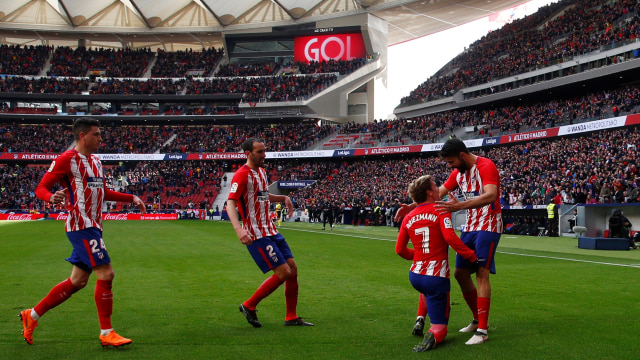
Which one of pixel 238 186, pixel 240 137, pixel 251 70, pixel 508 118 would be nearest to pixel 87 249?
pixel 238 186

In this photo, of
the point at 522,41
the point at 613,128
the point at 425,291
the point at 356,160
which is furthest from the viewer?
the point at 356,160

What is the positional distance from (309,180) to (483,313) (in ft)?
182

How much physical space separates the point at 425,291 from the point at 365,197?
140 feet

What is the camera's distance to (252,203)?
23.3 ft

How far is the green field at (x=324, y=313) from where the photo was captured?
223 inches

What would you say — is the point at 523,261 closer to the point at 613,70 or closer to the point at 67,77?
the point at 613,70

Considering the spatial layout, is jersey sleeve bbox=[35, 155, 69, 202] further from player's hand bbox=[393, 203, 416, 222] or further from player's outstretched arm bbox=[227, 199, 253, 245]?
player's hand bbox=[393, 203, 416, 222]

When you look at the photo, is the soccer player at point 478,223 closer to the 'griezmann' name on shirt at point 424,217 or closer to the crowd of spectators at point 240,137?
the 'griezmann' name on shirt at point 424,217

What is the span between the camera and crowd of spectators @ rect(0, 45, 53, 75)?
73812 millimetres

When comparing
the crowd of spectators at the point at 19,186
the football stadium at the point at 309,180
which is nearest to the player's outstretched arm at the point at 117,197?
the football stadium at the point at 309,180

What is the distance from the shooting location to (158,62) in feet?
264

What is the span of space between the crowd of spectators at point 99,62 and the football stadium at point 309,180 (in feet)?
1.32

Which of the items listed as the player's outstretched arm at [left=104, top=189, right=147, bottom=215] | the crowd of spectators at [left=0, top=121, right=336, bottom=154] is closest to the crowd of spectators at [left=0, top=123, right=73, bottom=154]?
the crowd of spectators at [left=0, top=121, right=336, bottom=154]

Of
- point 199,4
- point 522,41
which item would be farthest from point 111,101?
point 522,41
